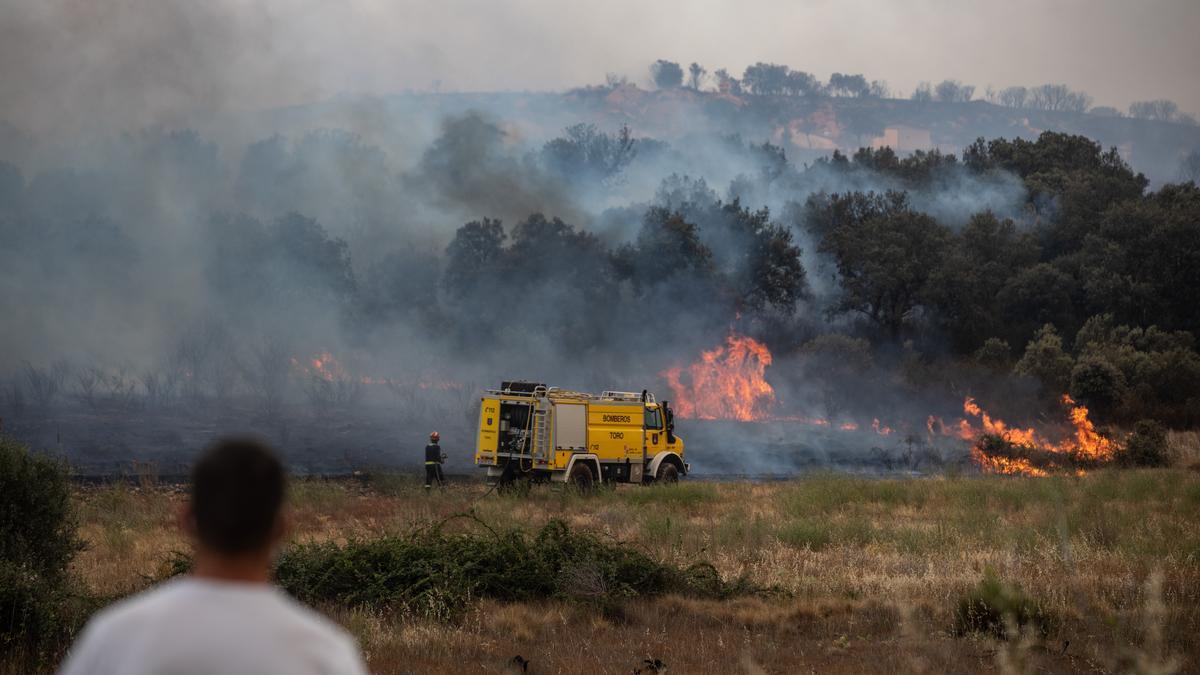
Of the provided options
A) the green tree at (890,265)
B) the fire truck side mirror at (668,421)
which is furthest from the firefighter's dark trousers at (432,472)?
the green tree at (890,265)

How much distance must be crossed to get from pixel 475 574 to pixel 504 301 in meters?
46.5

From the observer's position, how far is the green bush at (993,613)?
11.5 metres

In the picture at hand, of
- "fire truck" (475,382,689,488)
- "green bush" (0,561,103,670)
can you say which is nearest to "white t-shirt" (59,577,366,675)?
"green bush" (0,561,103,670)

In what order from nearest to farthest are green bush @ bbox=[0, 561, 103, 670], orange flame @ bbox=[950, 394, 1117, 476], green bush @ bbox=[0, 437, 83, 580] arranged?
green bush @ bbox=[0, 561, 103, 670] < green bush @ bbox=[0, 437, 83, 580] < orange flame @ bbox=[950, 394, 1117, 476]

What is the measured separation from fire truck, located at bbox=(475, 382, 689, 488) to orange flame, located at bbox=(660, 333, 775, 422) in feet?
76.2

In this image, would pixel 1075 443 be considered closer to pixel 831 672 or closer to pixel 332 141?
pixel 831 672

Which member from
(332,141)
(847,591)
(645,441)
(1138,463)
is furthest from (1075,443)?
(332,141)

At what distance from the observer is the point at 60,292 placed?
56.3m

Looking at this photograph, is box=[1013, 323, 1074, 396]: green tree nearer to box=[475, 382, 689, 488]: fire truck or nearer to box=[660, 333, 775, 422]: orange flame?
box=[660, 333, 775, 422]: orange flame

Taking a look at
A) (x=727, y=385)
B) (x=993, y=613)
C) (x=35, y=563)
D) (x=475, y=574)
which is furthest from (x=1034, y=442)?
(x=35, y=563)

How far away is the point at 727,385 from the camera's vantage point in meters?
55.5

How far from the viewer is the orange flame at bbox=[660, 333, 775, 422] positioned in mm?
54500

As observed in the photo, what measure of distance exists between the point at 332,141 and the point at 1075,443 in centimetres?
5106

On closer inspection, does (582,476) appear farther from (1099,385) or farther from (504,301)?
(504,301)
